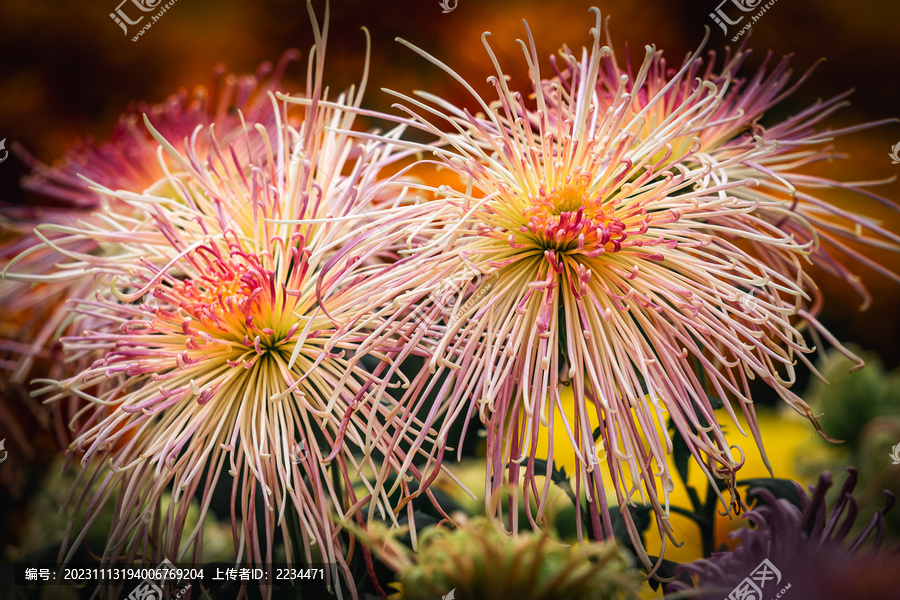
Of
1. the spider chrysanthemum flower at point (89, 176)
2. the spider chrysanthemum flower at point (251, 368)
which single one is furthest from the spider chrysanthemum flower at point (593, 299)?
the spider chrysanthemum flower at point (89, 176)

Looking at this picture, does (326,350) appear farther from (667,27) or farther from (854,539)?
(667,27)

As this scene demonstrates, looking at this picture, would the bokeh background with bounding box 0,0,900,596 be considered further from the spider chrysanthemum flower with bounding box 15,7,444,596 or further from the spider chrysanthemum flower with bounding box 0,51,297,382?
the spider chrysanthemum flower with bounding box 15,7,444,596

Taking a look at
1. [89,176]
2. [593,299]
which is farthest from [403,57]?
[593,299]

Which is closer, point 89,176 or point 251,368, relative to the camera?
point 251,368

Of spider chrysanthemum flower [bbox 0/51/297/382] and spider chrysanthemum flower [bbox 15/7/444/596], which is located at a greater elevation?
spider chrysanthemum flower [bbox 0/51/297/382]

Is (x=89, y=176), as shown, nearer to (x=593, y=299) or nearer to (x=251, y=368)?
(x=251, y=368)

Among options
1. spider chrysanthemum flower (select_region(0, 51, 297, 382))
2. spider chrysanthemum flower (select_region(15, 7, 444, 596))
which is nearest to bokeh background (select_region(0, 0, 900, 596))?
spider chrysanthemum flower (select_region(0, 51, 297, 382))

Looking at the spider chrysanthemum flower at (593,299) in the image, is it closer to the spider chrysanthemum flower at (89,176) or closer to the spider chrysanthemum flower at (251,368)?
the spider chrysanthemum flower at (251,368)
